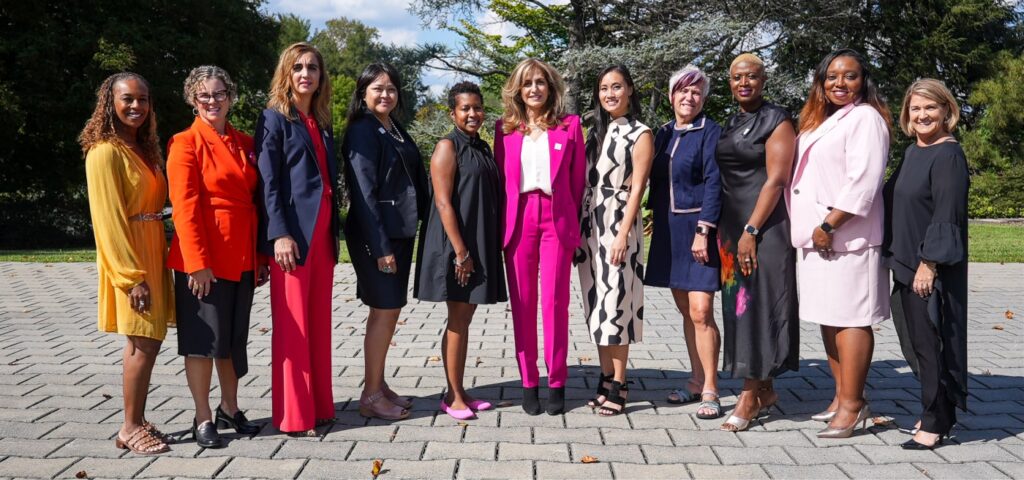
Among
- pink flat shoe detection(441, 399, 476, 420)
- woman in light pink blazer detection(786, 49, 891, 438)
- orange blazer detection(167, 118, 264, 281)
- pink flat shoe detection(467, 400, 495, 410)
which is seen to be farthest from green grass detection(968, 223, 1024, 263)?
orange blazer detection(167, 118, 264, 281)

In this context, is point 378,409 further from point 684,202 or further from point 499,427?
point 684,202

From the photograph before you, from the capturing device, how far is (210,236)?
4066mm

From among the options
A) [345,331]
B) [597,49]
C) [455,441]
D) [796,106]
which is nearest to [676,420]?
[455,441]

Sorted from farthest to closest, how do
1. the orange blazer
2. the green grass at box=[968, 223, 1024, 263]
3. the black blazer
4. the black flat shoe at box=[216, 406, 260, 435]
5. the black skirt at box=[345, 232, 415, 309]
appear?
the green grass at box=[968, 223, 1024, 263], the black skirt at box=[345, 232, 415, 309], the black blazer, the black flat shoe at box=[216, 406, 260, 435], the orange blazer

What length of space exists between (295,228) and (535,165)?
1.40 metres

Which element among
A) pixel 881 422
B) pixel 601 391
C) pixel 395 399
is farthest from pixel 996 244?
pixel 395 399

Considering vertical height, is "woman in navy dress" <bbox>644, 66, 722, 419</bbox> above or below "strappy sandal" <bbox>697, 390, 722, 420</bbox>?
above

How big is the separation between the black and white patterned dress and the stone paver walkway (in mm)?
538

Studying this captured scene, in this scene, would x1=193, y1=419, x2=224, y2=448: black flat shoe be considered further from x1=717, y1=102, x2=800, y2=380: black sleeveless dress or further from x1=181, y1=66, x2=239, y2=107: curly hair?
x1=717, y1=102, x2=800, y2=380: black sleeveless dress

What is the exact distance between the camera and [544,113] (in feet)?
15.6

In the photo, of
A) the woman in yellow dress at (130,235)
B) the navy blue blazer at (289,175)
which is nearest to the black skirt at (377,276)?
the navy blue blazer at (289,175)

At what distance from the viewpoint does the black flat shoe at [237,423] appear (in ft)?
14.3

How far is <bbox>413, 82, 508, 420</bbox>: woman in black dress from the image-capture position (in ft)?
15.1

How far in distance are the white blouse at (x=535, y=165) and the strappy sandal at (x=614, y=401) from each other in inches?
49.3
